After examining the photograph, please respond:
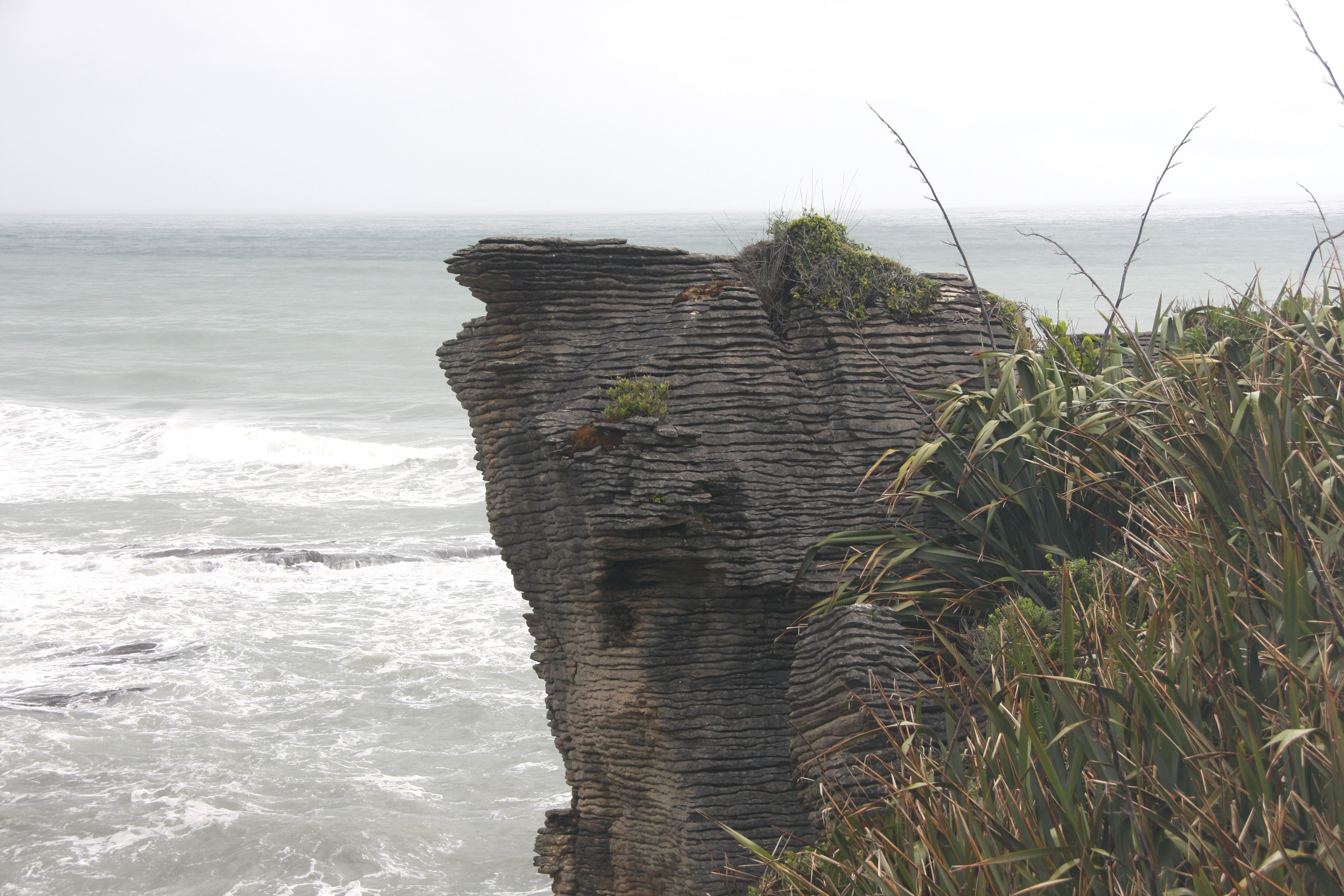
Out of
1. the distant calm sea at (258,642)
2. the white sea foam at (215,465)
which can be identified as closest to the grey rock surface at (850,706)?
the distant calm sea at (258,642)

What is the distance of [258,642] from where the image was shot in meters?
13.4

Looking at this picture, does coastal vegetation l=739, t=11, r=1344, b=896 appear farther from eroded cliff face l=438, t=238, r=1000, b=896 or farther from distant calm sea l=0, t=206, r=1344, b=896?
distant calm sea l=0, t=206, r=1344, b=896

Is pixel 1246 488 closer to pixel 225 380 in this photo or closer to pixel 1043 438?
pixel 1043 438

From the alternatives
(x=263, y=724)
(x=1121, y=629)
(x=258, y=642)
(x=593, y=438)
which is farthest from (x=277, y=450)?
(x=1121, y=629)

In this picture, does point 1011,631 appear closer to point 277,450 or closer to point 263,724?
point 263,724

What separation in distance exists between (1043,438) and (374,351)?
115 ft

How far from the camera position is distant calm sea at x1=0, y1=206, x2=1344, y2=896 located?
31.1ft

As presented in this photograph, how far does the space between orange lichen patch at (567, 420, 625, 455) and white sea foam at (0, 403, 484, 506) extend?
1407cm

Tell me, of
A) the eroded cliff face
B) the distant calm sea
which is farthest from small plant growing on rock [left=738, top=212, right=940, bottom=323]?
the distant calm sea

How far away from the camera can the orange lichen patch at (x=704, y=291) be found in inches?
271

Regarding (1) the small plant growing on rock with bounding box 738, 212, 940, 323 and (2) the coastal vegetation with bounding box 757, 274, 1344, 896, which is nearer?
(2) the coastal vegetation with bounding box 757, 274, 1344, 896

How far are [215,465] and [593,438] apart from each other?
19.2 meters

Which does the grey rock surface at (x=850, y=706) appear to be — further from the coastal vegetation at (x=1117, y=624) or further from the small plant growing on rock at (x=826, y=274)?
the small plant growing on rock at (x=826, y=274)

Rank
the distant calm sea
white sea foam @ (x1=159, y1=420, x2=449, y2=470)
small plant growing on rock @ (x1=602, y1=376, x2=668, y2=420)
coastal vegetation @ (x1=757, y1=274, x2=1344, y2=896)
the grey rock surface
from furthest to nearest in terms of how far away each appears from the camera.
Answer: white sea foam @ (x1=159, y1=420, x2=449, y2=470), the distant calm sea, small plant growing on rock @ (x1=602, y1=376, x2=668, y2=420), the grey rock surface, coastal vegetation @ (x1=757, y1=274, x2=1344, y2=896)
